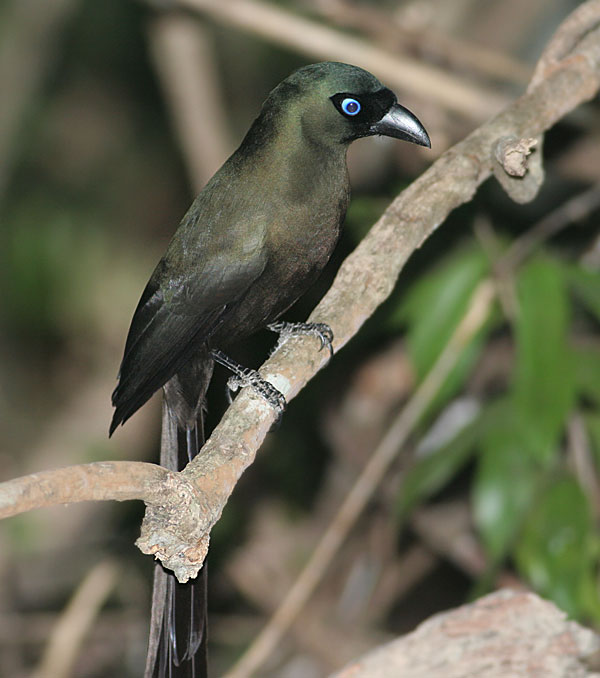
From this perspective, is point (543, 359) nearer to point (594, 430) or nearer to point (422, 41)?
point (594, 430)

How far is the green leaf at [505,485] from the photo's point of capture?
3.03 metres

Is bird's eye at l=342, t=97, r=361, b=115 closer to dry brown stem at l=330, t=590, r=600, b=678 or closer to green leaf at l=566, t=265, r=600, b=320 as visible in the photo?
green leaf at l=566, t=265, r=600, b=320

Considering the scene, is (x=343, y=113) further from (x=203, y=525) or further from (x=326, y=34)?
(x=203, y=525)

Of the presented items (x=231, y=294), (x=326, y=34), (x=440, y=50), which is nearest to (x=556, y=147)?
(x=440, y=50)

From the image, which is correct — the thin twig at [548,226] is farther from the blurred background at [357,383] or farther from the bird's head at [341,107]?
the bird's head at [341,107]

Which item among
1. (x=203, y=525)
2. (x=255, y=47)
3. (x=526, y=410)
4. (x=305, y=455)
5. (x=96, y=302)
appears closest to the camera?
(x=203, y=525)

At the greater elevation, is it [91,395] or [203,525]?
[91,395]

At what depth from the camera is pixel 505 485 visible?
10.0 feet

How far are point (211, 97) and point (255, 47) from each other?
5.11 feet

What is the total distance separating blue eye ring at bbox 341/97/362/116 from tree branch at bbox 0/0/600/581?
0.26 meters

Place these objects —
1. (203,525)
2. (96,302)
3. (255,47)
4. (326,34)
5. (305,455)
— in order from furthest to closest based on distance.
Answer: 1. (255,47)
2. (96,302)
3. (305,455)
4. (326,34)
5. (203,525)

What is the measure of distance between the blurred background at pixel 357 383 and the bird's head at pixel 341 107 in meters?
0.68

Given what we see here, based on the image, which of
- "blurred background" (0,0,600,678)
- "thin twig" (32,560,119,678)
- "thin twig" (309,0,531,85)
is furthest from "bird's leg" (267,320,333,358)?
"thin twig" (309,0,531,85)

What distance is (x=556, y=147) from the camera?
4027 mm
